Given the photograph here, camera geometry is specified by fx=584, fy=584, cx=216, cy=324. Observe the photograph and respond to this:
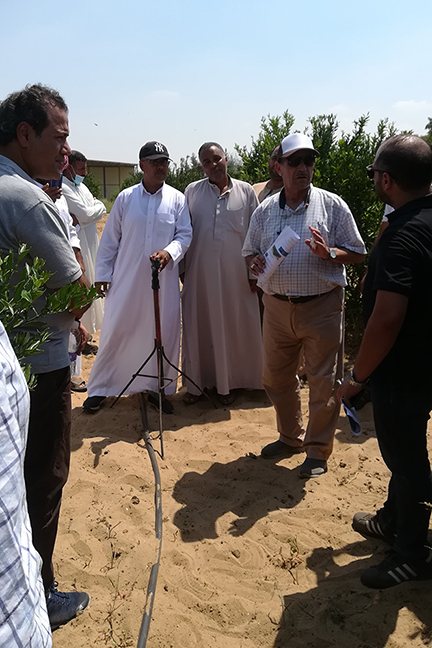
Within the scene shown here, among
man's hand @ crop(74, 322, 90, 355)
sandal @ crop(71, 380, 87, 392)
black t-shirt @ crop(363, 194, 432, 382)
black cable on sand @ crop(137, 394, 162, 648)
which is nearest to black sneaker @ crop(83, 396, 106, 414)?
black cable on sand @ crop(137, 394, 162, 648)

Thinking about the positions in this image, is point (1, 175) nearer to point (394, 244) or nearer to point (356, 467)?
point (394, 244)

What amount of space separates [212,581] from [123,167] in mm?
37266

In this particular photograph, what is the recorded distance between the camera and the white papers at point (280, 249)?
3455mm

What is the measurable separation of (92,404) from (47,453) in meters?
2.56

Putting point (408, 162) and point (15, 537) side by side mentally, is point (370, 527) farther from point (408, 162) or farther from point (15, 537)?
point (15, 537)

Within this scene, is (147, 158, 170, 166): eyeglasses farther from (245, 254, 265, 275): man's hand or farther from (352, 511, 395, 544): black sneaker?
(352, 511, 395, 544): black sneaker

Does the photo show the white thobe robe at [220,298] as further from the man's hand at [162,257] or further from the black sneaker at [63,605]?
the black sneaker at [63,605]

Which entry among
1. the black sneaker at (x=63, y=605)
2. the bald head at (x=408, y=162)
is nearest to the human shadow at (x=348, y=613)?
the black sneaker at (x=63, y=605)

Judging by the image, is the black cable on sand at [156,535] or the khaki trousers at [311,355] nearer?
the black cable on sand at [156,535]

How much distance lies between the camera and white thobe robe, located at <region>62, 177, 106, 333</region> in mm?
5977

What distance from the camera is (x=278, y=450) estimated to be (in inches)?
164

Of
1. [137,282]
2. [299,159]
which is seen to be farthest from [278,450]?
[299,159]

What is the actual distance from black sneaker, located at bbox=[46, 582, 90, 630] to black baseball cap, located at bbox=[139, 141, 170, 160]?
3.23m

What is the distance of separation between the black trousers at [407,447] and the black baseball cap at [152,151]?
2.84 metres
